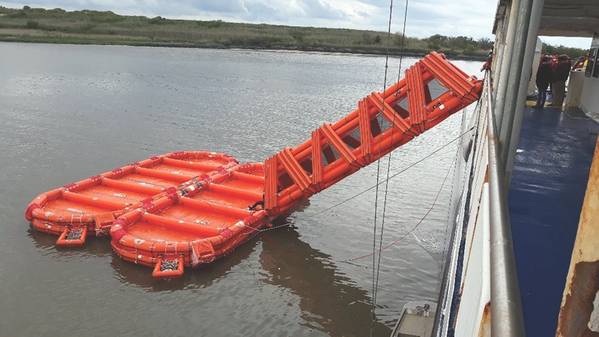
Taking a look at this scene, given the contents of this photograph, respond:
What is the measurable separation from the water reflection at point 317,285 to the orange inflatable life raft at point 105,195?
3362 millimetres

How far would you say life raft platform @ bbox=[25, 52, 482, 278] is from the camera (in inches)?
407

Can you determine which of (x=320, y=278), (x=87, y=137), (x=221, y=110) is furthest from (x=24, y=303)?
(x=221, y=110)

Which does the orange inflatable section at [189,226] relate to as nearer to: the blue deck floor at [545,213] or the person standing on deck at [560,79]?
the blue deck floor at [545,213]

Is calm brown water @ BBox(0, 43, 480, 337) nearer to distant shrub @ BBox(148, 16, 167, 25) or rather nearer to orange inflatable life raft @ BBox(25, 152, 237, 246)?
orange inflatable life raft @ BBox(25, 152, 237, 246)

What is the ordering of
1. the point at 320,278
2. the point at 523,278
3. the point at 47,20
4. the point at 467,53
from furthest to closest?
the point at 47,20, the point at 467,53, the point at 320,278, the point at 523,278

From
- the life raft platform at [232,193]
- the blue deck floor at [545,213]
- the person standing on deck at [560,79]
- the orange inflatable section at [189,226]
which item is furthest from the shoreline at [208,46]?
the blue deck floor at [545,213]

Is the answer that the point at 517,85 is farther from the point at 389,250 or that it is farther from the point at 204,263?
the point at 389,250

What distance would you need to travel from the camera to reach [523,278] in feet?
13.9

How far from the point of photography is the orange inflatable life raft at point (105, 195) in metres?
11.8

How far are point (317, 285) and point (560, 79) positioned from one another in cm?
1133

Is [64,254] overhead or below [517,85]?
below

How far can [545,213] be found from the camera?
5566 mm

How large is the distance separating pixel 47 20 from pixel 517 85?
12673cm

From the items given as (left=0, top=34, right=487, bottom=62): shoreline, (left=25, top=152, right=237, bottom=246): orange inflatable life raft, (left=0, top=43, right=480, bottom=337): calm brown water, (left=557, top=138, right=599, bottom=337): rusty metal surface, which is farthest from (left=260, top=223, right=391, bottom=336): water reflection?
(left=0, top=34, right=487, bottom=62): shoreline
